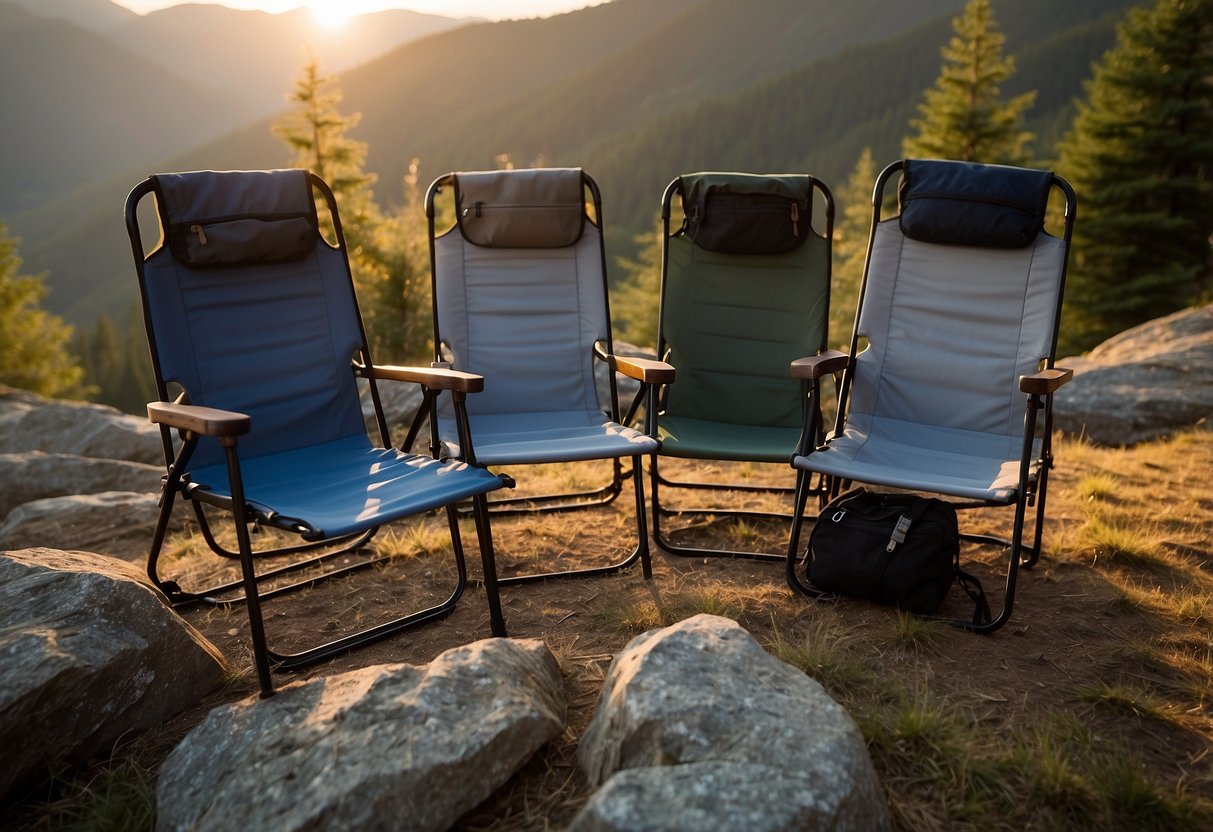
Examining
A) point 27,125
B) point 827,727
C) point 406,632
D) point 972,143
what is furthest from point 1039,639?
point 27,125

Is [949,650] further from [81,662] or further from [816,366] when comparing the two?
[81,662]

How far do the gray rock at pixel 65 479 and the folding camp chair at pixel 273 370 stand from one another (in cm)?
252

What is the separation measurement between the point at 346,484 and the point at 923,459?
1.89 meters

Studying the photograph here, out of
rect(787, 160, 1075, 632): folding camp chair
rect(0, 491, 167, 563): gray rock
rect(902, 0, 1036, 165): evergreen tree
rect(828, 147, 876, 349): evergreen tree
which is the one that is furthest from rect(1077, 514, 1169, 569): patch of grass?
rect(902, 0, 1036, 165): evergreen tree

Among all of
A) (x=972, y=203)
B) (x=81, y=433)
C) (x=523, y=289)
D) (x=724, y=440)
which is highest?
(x=972, y=203)

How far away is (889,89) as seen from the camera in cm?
7494

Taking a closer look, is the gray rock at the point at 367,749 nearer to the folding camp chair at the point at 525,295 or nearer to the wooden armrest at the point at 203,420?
the wooden armrest at the point at 203,420

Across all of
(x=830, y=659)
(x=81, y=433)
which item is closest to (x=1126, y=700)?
(x=830, y=659)

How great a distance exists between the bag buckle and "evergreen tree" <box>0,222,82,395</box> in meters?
21.4

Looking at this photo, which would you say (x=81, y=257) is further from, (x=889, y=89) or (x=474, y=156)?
(x=889, y=89)

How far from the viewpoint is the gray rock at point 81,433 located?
20.4 feet

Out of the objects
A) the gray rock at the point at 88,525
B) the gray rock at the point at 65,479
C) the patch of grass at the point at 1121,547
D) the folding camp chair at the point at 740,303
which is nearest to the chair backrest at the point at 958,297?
the folding camp chair at the point at 740,303

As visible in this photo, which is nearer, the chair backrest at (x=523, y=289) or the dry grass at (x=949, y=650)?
the dry grass at (x=949, y=650)

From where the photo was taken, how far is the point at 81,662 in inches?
76.1
